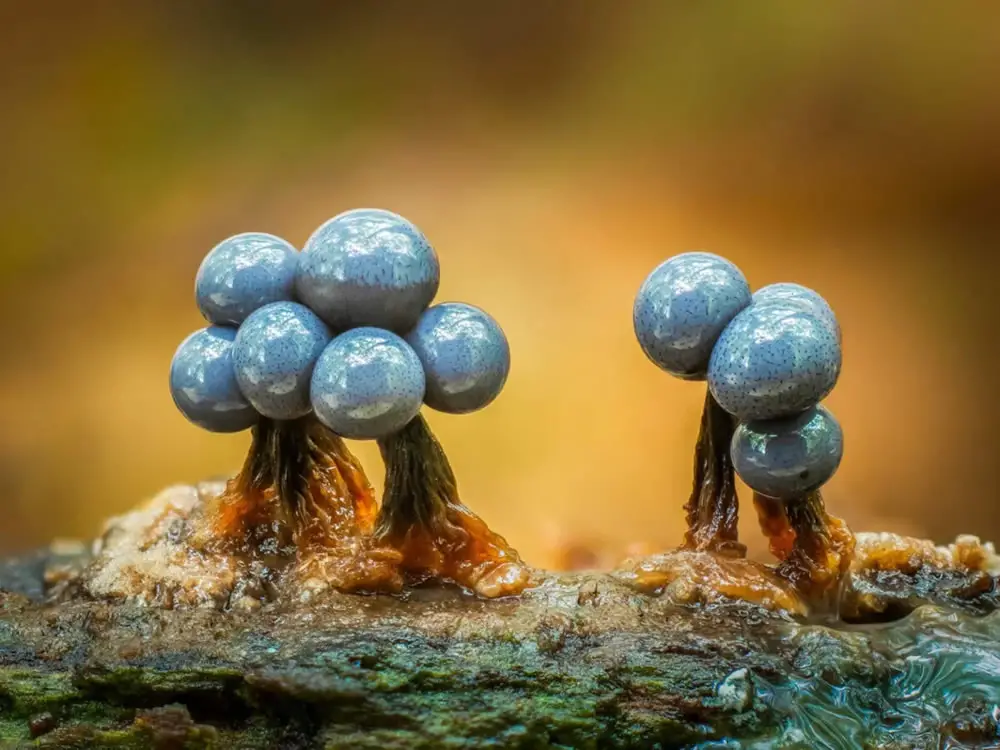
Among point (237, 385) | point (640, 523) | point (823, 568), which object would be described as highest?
point (237, 385)

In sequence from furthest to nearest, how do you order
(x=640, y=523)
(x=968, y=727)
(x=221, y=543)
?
(x=640, y=523)
(x=221, y=543)
(x=968, y=727)

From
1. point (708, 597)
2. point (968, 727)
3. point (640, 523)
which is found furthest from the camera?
point (640, 523)

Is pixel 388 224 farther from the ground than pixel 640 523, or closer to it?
farther from the ground

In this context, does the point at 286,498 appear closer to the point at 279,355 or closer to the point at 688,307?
the point at 279,355

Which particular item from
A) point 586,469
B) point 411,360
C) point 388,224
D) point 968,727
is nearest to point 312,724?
point 411,360

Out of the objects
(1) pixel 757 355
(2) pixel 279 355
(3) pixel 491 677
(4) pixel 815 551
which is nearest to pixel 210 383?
(2) pixel 279 355

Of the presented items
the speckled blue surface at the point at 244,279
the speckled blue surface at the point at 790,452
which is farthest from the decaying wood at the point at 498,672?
the speckled blue surface at the point at 244,279

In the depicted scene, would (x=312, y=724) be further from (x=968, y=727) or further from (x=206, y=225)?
(x=206, y=225)
